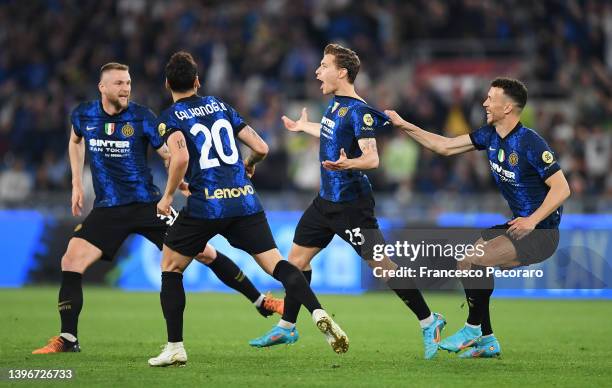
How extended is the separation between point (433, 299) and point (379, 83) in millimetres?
7127

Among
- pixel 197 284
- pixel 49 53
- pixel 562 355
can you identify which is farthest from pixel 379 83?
pixel 562 355

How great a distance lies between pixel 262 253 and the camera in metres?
9.00

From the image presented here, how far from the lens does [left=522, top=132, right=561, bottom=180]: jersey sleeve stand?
9320 mm

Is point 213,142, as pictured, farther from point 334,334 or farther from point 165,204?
point 334,334

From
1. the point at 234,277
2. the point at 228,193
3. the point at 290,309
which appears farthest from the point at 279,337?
the point at 228,193

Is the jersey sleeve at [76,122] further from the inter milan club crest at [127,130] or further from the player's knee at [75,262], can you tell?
the player's knee at [75,262]

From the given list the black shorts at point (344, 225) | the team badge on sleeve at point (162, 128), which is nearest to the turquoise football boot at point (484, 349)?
the black shorts at point (344, 225)

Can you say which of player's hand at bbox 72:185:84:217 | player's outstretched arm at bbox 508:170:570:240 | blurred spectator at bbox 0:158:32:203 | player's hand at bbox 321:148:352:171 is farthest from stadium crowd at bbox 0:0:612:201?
player's hand at bbox 321:148:352:171

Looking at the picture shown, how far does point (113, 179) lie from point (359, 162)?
2589 millimetres

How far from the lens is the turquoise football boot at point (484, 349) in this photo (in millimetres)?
9789

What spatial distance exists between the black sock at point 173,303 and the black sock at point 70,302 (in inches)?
53.4

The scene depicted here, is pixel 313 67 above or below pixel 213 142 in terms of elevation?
above

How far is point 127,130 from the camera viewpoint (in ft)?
33.2

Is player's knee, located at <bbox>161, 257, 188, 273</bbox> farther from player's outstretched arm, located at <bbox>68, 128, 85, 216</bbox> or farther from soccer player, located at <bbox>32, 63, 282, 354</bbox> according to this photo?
player's outstretched arm, located at <bbox>68, 128, 85, 216</bbox>
